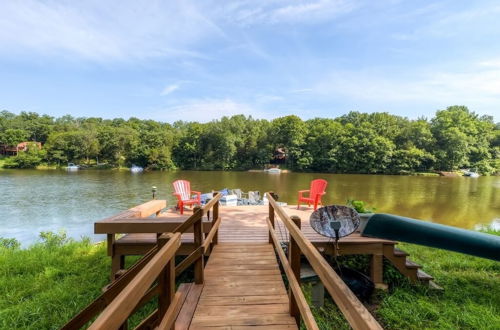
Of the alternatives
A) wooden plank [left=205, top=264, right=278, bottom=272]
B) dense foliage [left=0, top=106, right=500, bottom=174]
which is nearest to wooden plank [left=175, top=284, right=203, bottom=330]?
wooden plank [left=205, top=264, right=278, bottom=272]

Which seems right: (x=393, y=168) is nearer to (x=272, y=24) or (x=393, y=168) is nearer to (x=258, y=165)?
(x=258, y=165)

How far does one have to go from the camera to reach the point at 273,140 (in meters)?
43.8

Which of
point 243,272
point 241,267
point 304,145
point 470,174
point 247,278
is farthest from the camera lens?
point 304,145

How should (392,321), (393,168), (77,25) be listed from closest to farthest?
(392,321) → (77,25) → (393,168)

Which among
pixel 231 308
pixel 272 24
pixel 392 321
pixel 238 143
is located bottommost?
pixel 392 321

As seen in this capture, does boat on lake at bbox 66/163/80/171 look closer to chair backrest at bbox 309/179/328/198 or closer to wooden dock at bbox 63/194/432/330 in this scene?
wooden dock at bbox 63/194/432/330

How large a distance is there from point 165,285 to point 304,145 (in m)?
41.3

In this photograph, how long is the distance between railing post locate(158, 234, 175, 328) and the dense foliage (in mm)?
37945

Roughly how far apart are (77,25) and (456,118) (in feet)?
159

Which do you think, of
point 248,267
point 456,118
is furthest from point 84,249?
point 456,118

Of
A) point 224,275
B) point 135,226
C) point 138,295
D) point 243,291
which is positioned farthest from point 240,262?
point 138,295

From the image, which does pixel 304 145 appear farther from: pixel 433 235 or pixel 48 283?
pixel 48 283

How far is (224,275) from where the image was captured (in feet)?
8.71

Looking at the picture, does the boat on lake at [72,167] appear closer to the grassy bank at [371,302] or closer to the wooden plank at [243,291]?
the grassy bank at [371,302]
